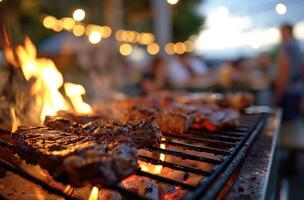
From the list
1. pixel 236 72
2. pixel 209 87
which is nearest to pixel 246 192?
pixel 209 87

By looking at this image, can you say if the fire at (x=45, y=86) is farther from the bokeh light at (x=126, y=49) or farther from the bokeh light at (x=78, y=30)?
the bokeh light at (x=126, y=49)

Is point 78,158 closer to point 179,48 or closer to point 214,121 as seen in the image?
point 214,121

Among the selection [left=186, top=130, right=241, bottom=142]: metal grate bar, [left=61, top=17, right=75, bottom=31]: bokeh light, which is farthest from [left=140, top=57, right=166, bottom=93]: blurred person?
[left=186, top=130, right=241, bottom=142]: metal grate bar

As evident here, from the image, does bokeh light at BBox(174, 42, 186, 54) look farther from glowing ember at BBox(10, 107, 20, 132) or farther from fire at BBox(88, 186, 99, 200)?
fire at BBox(88, 186, 99, 200)

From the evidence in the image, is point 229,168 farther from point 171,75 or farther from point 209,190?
point 171,75

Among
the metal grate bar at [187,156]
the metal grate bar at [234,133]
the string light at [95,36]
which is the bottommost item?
the metal grate bar at [187,156]

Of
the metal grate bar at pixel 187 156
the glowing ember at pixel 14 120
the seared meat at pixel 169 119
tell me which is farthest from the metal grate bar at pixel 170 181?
the glowing ember at pixel 14 120
